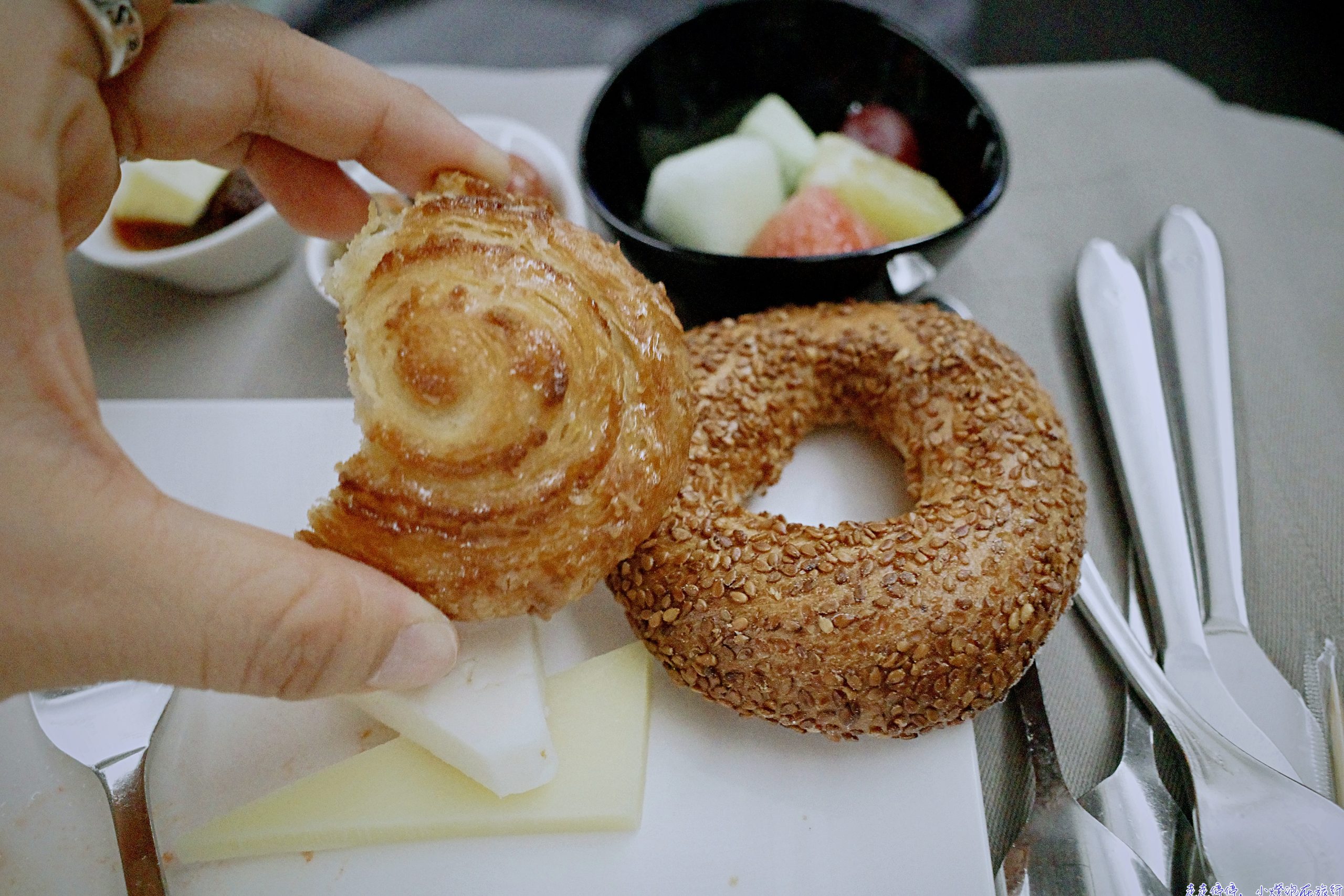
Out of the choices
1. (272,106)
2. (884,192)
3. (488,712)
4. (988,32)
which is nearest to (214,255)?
(272,106)

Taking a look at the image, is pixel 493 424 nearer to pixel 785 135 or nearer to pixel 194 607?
pixel 194 607

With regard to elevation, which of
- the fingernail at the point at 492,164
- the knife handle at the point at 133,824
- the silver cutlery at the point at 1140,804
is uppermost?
the fingernail at the point at 492,164

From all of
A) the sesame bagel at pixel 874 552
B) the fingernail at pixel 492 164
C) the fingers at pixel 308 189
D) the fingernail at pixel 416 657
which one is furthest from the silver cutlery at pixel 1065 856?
the fingers at pixel 308 189

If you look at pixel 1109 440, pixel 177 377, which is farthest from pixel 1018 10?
pixel 177 377

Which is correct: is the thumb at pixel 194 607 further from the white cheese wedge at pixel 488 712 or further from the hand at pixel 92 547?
the white cheese wedge at pixel 488 712

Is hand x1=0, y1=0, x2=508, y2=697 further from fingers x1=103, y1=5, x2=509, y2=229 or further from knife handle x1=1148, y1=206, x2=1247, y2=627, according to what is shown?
knife handle x1=1148, y1=206, x2=1247, y2=627

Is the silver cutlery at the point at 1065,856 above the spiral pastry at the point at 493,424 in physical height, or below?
below

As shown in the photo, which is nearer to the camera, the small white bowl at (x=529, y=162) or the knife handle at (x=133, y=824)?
the knife handle at (x=133, y=824)

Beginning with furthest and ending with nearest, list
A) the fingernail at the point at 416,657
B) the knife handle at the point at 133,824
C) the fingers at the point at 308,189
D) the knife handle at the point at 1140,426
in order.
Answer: the fingers at the point at 308,189 < the knife handle at the point at 1140,426 < the knife handle at the point at 133,824 < the fingernail at the point at 416,657
